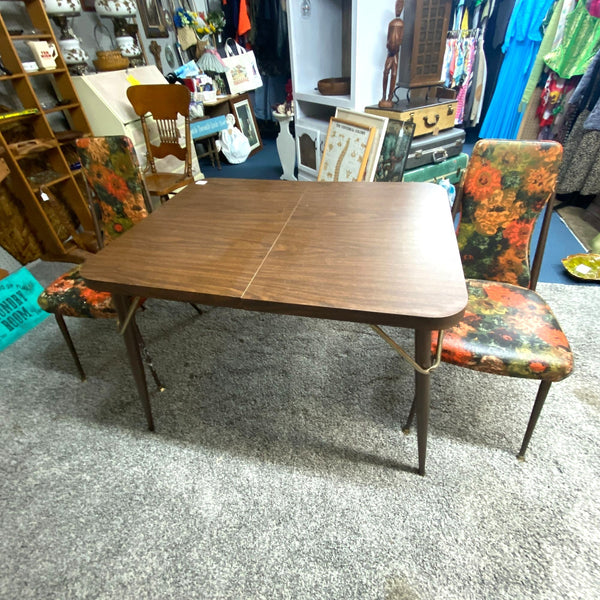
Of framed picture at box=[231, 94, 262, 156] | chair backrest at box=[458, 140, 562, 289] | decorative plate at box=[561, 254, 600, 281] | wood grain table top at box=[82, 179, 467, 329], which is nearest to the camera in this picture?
wood grain table top at box=[82, 179, 467, 329]

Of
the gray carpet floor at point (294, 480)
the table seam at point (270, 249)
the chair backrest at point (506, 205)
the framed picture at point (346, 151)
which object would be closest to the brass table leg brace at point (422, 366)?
the gray carpet floor at point (294, 480)

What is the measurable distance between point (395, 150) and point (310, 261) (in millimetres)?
1060

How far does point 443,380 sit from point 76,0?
10.4ft

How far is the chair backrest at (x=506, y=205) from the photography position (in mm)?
1276

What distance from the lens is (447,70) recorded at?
351cm

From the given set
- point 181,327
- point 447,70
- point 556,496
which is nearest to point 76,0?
point 181,327

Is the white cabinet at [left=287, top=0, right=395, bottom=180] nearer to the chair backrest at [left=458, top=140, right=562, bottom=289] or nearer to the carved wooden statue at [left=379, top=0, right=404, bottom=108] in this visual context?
the carved wooden statue at [left=379, top=0, right=404, bottom=108]

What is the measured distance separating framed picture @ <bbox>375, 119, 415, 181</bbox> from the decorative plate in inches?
47.7

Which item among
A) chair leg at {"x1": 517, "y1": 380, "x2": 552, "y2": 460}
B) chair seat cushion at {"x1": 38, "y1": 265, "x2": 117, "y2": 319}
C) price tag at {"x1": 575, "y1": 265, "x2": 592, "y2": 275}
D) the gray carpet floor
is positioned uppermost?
chair seat cushion at {"x1": 38, "y1": 265, "x2": 117, "y2": 319}

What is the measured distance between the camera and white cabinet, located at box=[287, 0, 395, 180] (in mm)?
2137

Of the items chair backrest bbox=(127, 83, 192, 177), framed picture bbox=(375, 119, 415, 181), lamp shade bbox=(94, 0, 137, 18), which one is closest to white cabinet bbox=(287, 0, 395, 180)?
framed picture bbox=(375, 119, 415, 181)

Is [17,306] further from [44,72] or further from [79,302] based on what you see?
[44,72]

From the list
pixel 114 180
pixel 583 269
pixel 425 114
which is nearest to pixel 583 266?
pixel 583 269

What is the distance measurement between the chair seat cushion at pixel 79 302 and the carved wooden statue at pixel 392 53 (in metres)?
1.97
